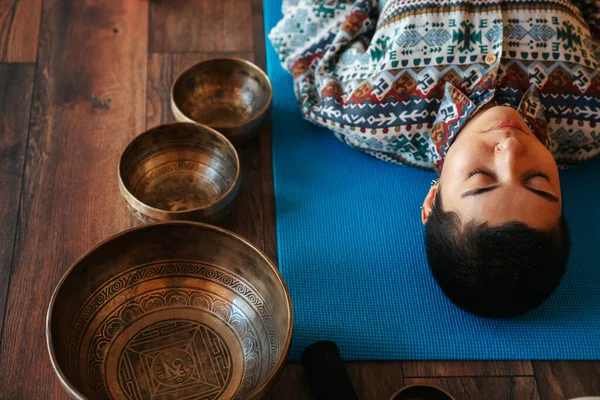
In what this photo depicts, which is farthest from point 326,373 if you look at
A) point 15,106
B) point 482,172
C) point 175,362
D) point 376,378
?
point 15,106

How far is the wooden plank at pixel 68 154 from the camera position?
1.26 meters

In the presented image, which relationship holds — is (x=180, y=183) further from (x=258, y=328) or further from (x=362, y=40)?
(x=362, y=40)

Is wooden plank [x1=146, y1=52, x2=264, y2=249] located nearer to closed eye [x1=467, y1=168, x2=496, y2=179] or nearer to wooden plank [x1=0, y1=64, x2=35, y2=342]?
wooden plank [x1=0, y1=64, x2=35, y2=342]

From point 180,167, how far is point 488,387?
0.87 m

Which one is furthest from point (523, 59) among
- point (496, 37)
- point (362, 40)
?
point (362, 40)

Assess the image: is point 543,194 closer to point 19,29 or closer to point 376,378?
point 376,378

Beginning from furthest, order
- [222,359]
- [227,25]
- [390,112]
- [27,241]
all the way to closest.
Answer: [227,25] < [390,112] < [27,241] < [222,359]

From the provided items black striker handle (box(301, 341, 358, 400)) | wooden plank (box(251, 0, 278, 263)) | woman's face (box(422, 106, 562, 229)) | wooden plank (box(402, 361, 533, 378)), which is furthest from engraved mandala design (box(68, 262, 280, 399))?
woman's face (box(422, 106, 562, 229))

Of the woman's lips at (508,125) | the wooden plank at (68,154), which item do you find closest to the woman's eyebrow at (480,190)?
the woman's lips at (508,125)

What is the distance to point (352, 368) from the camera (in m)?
1.29

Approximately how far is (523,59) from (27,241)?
1.25 meters

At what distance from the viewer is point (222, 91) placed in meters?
1.66

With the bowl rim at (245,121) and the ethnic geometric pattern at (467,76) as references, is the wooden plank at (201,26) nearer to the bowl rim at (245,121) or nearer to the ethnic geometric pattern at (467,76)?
the bowl rim at (245,121)

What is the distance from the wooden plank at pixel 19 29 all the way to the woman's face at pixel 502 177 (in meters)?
1.21
